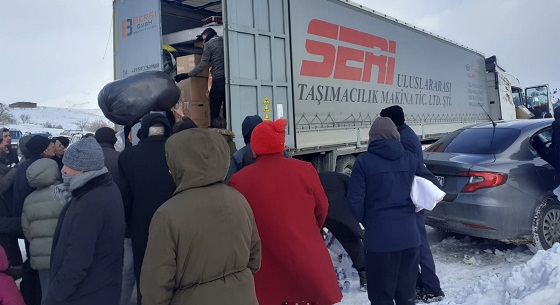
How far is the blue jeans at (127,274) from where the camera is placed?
3.28 metres

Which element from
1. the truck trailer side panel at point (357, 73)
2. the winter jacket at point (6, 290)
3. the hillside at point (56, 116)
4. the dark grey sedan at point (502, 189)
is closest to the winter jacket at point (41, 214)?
the winter jacket at point (6, 290)

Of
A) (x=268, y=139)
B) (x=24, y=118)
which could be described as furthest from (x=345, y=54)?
(x=24, y=118)

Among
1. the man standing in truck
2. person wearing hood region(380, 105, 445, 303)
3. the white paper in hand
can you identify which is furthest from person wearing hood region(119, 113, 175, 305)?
the man standing in truck

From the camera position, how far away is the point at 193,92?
6090mm

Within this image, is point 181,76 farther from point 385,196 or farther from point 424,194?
point 424,194

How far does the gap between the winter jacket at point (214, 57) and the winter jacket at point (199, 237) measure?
3.80m

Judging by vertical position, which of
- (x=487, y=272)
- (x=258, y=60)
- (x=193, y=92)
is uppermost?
(x=258, y=60)

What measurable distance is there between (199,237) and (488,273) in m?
3.78

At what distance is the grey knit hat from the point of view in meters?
2.39

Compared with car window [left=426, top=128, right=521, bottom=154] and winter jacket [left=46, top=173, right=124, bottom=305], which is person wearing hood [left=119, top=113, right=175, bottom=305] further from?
car window [left=426, top=128, right=521, bottom=154]

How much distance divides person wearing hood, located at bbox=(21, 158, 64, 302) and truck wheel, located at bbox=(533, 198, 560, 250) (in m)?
4.72

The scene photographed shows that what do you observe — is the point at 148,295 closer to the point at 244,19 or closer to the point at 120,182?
the point at 120,182

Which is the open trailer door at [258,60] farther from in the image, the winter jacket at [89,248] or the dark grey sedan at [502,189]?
the winter jacket at [89,248]

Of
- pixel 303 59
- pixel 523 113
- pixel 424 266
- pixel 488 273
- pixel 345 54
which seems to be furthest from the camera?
pixel 523 113
